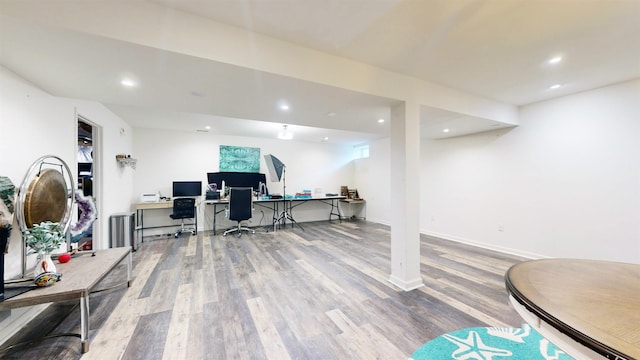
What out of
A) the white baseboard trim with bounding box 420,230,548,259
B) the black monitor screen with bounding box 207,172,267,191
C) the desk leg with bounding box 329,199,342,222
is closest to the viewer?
the white baseboard trim with bounding box 420,230,548,259

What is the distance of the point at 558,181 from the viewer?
3553mm

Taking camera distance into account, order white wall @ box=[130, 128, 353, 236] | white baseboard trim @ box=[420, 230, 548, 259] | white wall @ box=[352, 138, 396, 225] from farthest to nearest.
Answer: white wall @ box=[352, 138, 396, 225] < white wall @ box=[130, 128, 353, 236] < white baseboard trim @ box=[420, 230, 548, 259]

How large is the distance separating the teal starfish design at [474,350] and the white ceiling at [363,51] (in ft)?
7.93

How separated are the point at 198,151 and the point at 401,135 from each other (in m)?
5.30

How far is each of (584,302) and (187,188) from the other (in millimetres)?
6457

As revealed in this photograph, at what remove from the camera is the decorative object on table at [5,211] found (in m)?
1.59

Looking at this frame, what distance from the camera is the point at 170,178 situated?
570cm

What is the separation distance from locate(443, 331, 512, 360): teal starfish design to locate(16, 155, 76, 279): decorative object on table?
3.39 meters

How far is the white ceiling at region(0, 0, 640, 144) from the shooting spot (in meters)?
1.64

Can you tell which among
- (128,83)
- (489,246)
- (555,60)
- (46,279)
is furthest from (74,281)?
(489,246)

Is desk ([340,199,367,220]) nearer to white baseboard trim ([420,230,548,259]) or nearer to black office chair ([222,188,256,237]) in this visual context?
white baseboard trim ([420,230,548,259])

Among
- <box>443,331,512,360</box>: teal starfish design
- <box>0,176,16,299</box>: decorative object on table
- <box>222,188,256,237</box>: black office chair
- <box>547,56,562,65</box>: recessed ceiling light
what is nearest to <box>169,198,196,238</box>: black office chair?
<box>222,188,256,237</box>: black office chair

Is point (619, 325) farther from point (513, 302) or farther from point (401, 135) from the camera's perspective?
point (401, 135)

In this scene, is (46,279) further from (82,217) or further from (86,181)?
(86,181)
